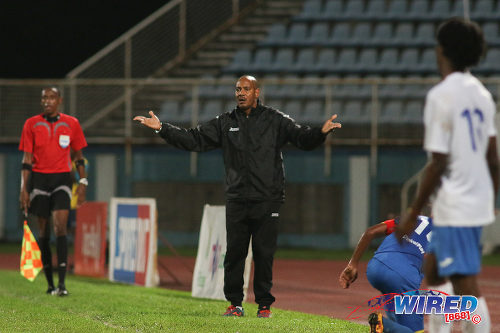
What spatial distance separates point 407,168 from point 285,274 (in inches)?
253

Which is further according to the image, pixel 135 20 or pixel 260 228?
pixel 135 20

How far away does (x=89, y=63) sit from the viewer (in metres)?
21.7

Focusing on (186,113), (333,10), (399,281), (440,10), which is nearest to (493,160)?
(399,281)

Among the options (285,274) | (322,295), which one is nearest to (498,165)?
(322,295)

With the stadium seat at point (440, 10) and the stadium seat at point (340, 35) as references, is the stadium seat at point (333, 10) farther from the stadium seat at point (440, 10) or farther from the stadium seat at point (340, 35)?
the stadium seat at point (440, 10)

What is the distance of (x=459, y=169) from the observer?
4887 millimetres

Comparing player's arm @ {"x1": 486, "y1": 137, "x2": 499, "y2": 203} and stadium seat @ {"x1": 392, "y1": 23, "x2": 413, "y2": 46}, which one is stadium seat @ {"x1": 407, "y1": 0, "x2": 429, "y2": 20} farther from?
player's arm @ {"x1": 486, "y1": 137, "x2": 499, "y2": 203}

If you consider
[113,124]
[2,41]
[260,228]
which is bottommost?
[260,228]

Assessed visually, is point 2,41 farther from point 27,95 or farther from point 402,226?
point 402,226

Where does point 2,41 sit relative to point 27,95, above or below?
above

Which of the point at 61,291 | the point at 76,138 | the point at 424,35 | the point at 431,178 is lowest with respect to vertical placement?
the point at 61,291

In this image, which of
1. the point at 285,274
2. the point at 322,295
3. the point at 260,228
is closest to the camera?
the point at 260,228

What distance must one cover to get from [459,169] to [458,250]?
1.31 ft

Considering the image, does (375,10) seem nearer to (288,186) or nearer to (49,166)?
(288,186)
